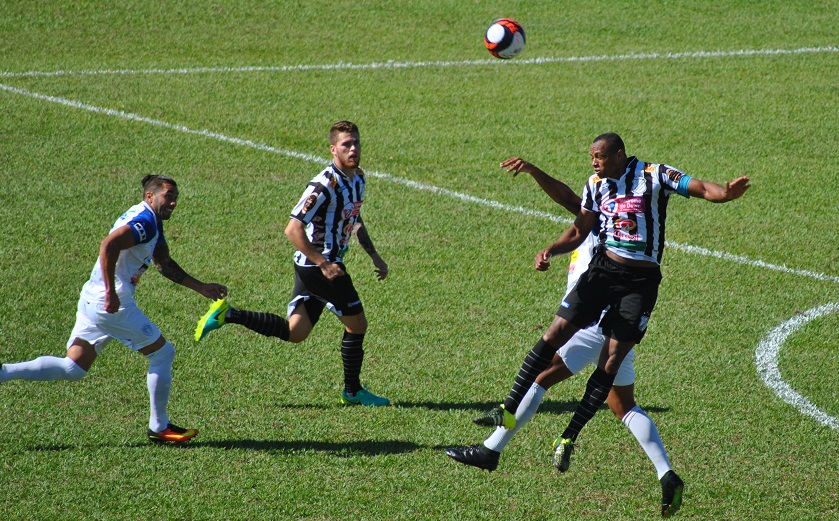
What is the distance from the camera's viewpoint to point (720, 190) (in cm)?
711

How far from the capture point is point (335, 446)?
8133 mm

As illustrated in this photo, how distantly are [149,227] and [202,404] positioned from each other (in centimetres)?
188

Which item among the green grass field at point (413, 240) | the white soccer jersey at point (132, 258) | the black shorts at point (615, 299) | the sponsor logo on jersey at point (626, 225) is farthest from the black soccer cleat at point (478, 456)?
the white soccer jersey at point (132, 258)

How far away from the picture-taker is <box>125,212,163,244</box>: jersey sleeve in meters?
7.57

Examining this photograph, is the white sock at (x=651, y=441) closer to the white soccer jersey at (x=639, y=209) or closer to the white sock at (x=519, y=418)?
the white sock at (x=519, y=418)

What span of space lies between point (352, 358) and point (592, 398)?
7.84 feet

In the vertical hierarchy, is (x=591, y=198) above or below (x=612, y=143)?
below

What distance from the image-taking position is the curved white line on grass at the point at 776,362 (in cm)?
881

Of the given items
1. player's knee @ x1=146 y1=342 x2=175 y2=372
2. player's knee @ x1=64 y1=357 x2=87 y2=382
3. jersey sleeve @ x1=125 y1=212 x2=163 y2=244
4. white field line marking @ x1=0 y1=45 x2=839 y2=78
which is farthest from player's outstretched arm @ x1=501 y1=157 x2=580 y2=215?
white field line marking @ x1=0 y1=45 x2=839 y2=78

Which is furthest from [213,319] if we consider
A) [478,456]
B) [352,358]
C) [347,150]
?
[478,456]

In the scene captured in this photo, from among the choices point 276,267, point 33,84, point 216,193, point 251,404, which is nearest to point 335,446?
point 251,404

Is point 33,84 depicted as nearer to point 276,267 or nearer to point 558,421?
point 276,267

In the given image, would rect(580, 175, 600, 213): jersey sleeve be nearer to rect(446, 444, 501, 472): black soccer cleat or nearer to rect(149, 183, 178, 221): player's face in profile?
rect(446, 444, 501, 472): black soccer cleat

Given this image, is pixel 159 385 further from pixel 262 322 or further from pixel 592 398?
pixel 592 398
